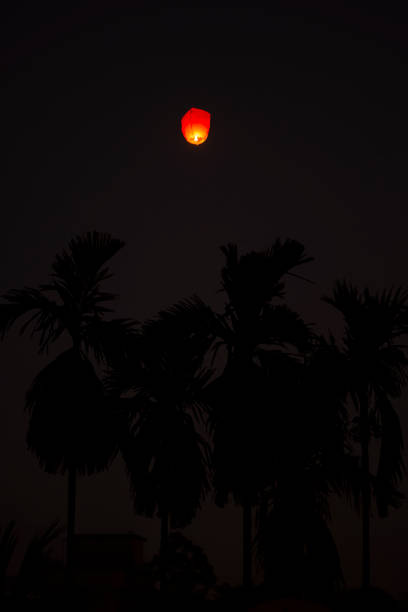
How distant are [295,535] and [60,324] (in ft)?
15.8

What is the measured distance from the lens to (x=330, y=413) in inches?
Answer: 413

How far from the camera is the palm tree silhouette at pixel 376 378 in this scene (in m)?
10.3

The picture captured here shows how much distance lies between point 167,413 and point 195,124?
16.1ft

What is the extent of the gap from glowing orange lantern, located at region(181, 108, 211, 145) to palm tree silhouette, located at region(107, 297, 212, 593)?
114 inches

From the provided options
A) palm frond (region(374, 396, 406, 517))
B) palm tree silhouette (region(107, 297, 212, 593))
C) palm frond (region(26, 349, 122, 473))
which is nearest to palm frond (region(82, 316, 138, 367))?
palm tree silhouette (region(107, 297, 212, 593))

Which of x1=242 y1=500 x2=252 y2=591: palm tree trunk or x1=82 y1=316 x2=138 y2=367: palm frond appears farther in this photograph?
x1=82 y1=316 x2=138 y2=367: palm frond

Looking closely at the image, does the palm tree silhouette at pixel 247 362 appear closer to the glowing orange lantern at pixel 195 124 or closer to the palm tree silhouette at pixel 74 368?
the palm tree silhouette at pixel 74 368

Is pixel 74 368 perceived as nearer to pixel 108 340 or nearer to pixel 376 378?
pixel 108 340

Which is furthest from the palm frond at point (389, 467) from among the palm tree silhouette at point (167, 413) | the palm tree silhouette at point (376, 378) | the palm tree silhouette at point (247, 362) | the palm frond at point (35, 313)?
the palm frond at point (35, 313)

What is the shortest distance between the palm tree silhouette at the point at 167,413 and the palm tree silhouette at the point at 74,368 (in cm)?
48

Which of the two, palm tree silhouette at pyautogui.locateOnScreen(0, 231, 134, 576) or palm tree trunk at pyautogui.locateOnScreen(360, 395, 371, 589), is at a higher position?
palm tree silhouette at pyautogui.locateOnScreen(0, 231, 134, 576)

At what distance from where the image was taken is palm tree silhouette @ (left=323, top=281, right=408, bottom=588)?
33.7 ft

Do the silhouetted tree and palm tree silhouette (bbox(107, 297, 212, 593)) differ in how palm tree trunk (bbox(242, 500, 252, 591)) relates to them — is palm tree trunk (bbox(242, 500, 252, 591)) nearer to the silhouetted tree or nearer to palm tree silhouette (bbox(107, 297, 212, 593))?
the silhouetted tree

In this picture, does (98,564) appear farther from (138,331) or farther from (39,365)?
(138,331)
